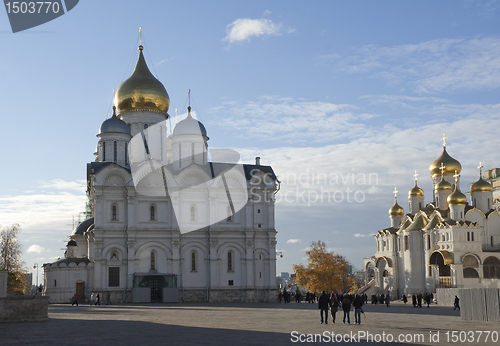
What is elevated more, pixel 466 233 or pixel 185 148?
pixel 185 148

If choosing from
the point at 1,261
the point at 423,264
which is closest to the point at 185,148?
the point at 1,261

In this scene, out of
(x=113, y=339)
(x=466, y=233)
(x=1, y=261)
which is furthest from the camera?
(x=1, y=261)

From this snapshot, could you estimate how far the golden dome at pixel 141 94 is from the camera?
45.4m

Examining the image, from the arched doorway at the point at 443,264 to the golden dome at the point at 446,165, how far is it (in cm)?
893

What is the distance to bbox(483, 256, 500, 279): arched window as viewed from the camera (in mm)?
40031

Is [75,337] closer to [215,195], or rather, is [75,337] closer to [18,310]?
[18,310]

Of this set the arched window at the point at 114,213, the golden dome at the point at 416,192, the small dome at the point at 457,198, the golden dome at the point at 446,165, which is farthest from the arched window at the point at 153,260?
the golden dome at the point at 446,165

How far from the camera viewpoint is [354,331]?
15531 mm

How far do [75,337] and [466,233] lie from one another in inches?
1305

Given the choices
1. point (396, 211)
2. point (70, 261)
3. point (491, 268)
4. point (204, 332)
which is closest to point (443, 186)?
point (396, 211)

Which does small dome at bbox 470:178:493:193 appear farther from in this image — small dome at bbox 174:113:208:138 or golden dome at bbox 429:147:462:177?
small dome at bbox 174:113:208:138

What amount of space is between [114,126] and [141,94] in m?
3.51

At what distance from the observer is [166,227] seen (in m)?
40.8

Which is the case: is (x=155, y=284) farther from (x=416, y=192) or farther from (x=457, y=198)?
(x=416, y=192)
